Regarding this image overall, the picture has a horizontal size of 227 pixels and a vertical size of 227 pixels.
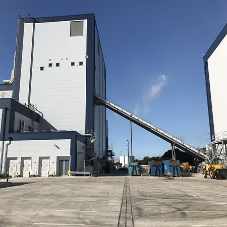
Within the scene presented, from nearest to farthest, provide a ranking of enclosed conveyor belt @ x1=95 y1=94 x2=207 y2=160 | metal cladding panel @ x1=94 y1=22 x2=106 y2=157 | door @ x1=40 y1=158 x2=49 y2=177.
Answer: door @ x1=40 y1=158 x2=49 y2=177 < enclosed conveyor belt @ x1=95 y1=94 x2=207 y2=160 < metal cladding panel @ x1=94 y1=22 x2=106 y2=157

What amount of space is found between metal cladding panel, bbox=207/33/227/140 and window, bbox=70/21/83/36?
104 feet

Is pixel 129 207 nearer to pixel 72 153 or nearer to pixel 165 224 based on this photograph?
pixel 165 224

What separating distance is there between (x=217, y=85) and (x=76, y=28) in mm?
35078

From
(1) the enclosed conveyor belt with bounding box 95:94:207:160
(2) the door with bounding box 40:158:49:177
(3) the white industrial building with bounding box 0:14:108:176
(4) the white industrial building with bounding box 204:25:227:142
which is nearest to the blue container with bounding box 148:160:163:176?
(1) the enclosed conveyor belt with bounding box 95:94:207:160

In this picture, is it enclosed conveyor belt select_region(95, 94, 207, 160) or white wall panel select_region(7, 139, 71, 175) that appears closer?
white wall panel select_region(7, 139, 71, 175)

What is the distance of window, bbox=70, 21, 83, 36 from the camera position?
2154 inches

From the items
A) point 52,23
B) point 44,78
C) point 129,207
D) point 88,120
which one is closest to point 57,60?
point 44,78

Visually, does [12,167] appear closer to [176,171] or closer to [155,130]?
[176,171]

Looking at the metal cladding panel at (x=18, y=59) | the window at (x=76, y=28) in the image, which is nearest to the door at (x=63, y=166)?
the metal cladding panel at (x=18, y=59)

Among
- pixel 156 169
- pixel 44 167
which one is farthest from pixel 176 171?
pixel 44 167

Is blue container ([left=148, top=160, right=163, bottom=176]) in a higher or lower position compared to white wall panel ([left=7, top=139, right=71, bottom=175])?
lower

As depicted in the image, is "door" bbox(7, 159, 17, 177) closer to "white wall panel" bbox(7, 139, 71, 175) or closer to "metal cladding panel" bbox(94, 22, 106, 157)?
"white wall panel" bbox(7, 139, 71, 175)

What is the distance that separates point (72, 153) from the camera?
37688mm

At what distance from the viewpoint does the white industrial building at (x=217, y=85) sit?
47375 millimetres
